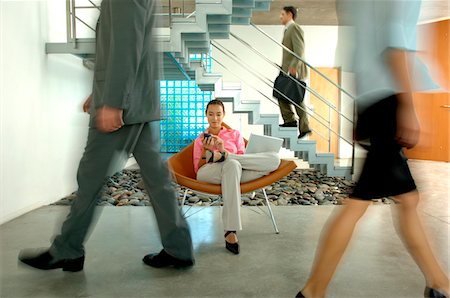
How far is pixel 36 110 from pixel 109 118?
2.25m

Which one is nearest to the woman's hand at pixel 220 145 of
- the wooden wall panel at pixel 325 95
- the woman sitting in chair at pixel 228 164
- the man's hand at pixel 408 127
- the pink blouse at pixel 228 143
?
the woman sitting in chair at pixel 228 164

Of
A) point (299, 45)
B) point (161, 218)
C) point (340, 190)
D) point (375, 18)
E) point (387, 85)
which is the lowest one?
point (340, 190)

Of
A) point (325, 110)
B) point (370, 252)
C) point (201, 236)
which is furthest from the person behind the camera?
point (325, 110)

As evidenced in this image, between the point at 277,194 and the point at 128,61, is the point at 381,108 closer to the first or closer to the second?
the point at 128,61

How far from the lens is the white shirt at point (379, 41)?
1436mm

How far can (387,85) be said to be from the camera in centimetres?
146

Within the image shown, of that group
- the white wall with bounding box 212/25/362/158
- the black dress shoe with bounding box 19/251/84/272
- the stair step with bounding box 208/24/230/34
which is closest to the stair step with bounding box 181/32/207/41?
the stair step with bounding box 208/24/230/34

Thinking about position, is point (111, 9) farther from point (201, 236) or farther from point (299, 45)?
point (299, 45)

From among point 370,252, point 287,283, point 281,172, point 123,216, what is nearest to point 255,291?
point 287,283

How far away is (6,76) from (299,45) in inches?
117

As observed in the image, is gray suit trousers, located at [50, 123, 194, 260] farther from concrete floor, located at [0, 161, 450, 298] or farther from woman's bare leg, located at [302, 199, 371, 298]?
woman's bare leg, located at [302, 199, 371, 298]

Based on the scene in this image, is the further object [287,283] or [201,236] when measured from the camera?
[201,236]

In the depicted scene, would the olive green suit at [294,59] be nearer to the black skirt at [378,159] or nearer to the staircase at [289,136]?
the staircase at [289,136]

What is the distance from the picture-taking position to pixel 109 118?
5.93 ft
